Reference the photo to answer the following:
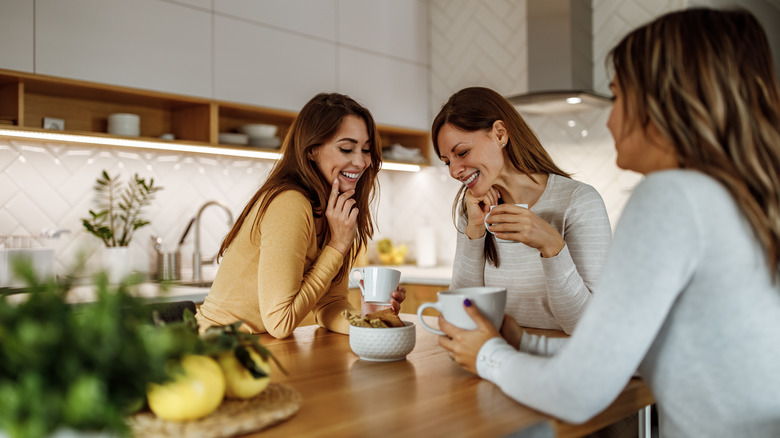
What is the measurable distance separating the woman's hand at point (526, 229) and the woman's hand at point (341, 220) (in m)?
0.38

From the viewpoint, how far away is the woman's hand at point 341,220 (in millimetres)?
1645

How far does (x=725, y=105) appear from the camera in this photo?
2.79ft

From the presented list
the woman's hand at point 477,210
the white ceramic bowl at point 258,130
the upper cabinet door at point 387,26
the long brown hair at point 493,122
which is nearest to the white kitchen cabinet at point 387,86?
the upper cabinet door at point 387,26

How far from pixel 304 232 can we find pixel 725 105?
98 cm

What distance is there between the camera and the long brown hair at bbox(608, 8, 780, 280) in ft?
2.77

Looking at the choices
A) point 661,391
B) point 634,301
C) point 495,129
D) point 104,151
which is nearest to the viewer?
point 634,301

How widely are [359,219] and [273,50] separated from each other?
186cm

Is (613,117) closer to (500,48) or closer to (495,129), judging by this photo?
(495,129)

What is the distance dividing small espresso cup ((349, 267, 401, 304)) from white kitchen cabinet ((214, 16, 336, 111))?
6.85ft

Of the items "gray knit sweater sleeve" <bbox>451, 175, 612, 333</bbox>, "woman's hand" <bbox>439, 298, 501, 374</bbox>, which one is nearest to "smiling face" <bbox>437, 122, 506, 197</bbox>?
"gray knit sweater sleeve" <bbox>451, 175, 612, 333</bbox>

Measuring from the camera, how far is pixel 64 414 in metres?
0.57

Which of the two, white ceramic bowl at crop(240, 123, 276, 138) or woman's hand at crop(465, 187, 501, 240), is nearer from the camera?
woman's hand at crop(465, 187, 501, 240)

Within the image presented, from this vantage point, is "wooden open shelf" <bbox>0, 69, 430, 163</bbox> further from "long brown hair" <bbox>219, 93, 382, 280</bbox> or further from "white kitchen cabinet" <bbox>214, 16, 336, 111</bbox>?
"long brown hair" <bbox>219, 93, 382, 280</bbox>

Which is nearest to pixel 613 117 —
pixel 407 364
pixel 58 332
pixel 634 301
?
pixel 634 301
